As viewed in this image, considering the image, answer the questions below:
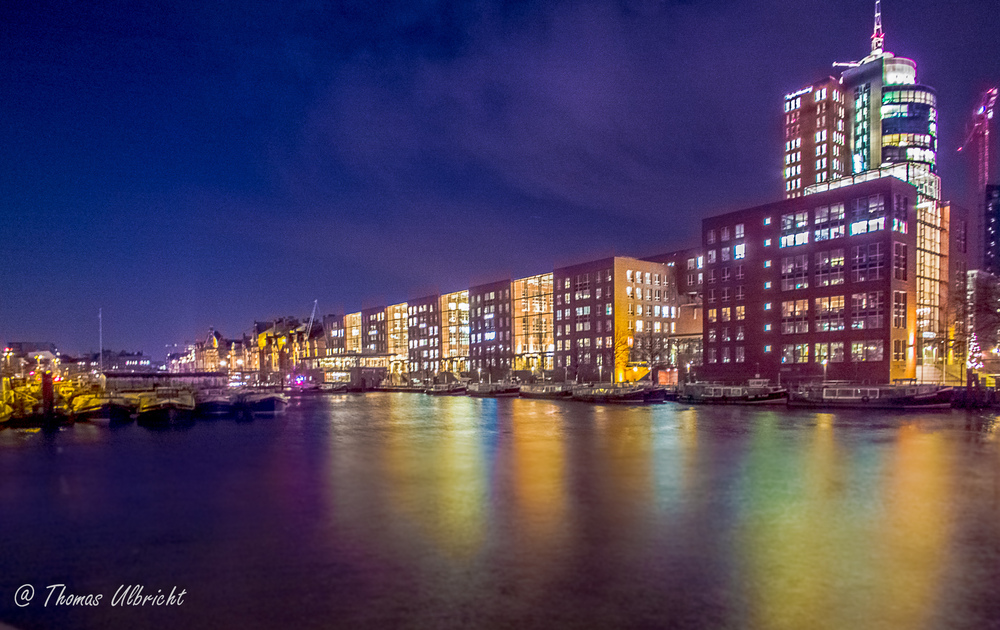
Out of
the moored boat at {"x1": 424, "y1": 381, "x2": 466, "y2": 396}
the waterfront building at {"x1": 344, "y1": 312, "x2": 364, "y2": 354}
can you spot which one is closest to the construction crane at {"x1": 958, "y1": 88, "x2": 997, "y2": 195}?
the moored boat at {"x1": 424, "y1": 381, "x2": 466, "y2": 396}

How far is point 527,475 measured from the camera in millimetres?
22078

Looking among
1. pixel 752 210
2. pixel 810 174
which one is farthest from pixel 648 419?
pixel 810 174

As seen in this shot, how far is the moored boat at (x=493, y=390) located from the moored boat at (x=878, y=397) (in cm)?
4422

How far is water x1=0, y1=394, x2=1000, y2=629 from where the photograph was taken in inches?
396

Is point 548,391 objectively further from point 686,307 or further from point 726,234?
point 686,307

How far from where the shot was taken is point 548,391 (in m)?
88.5

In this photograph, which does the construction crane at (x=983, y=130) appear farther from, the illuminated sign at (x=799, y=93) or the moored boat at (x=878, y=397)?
the moored boat at (x=878, y=397)

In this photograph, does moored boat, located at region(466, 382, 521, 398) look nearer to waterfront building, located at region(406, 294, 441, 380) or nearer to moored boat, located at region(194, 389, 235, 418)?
moored boat, located at region(194, 389, 235, 418)

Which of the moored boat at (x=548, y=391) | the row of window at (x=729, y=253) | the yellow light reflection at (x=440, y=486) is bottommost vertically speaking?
the moored boat at (x=548, y=391)

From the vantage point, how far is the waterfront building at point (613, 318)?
107000 mm

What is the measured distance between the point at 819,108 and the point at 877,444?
166877 mm

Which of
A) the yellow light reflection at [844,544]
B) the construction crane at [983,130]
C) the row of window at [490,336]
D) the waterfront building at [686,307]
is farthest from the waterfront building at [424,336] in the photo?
the construction crane at [983,130]

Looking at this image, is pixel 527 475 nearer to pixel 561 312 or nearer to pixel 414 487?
pixel 414 487

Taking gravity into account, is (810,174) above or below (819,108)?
below
